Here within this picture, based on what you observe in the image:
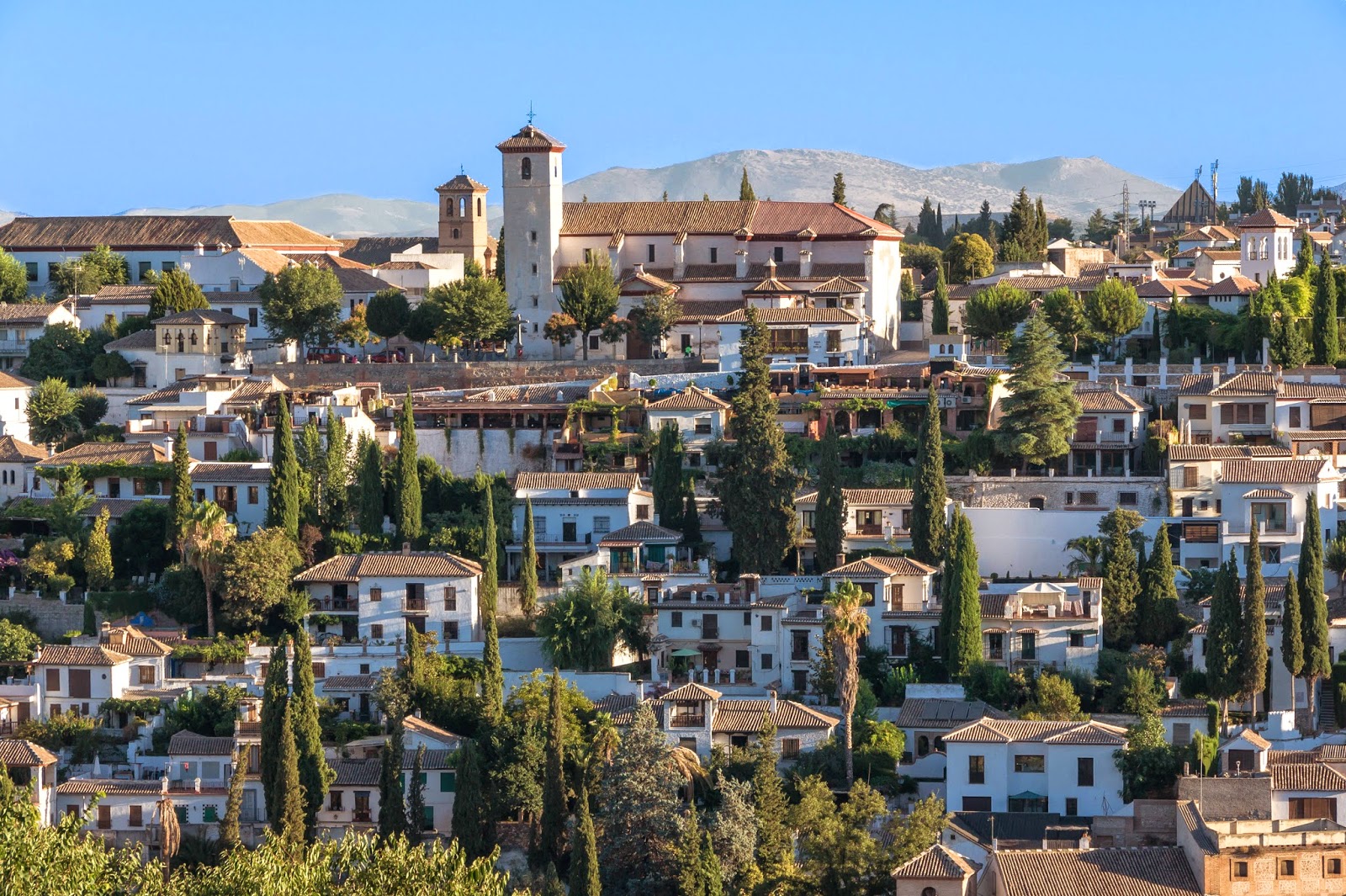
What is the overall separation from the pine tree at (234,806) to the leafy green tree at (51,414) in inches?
725

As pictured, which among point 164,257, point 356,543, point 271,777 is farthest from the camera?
point 164,257

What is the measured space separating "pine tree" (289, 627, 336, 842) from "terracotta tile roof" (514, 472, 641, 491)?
29.9 feet

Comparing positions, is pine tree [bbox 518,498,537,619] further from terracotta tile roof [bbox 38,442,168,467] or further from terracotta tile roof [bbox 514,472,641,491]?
terracotta tile roof [bbox 38,442,168,467]

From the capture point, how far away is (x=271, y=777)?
47625 mm

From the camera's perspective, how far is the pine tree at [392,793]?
46.2 metres

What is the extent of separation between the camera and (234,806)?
4703 cm

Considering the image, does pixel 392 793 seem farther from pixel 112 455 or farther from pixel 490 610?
pixel 112 455

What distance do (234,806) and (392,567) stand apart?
318 inches

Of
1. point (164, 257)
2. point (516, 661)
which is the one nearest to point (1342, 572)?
point (516, 661)

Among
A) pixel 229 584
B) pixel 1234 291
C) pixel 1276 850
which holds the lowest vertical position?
pixel 1276 850

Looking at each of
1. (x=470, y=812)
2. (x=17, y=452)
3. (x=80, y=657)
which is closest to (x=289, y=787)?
Answer: (x=470, y=812)

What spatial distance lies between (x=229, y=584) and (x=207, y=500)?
4.42m

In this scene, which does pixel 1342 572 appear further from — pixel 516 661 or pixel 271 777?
pixel 271 777

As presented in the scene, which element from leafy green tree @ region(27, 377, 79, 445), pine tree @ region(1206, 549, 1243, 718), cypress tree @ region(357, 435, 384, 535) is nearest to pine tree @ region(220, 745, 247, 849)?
cypress tree @ region(357, 435, 384, 535)
